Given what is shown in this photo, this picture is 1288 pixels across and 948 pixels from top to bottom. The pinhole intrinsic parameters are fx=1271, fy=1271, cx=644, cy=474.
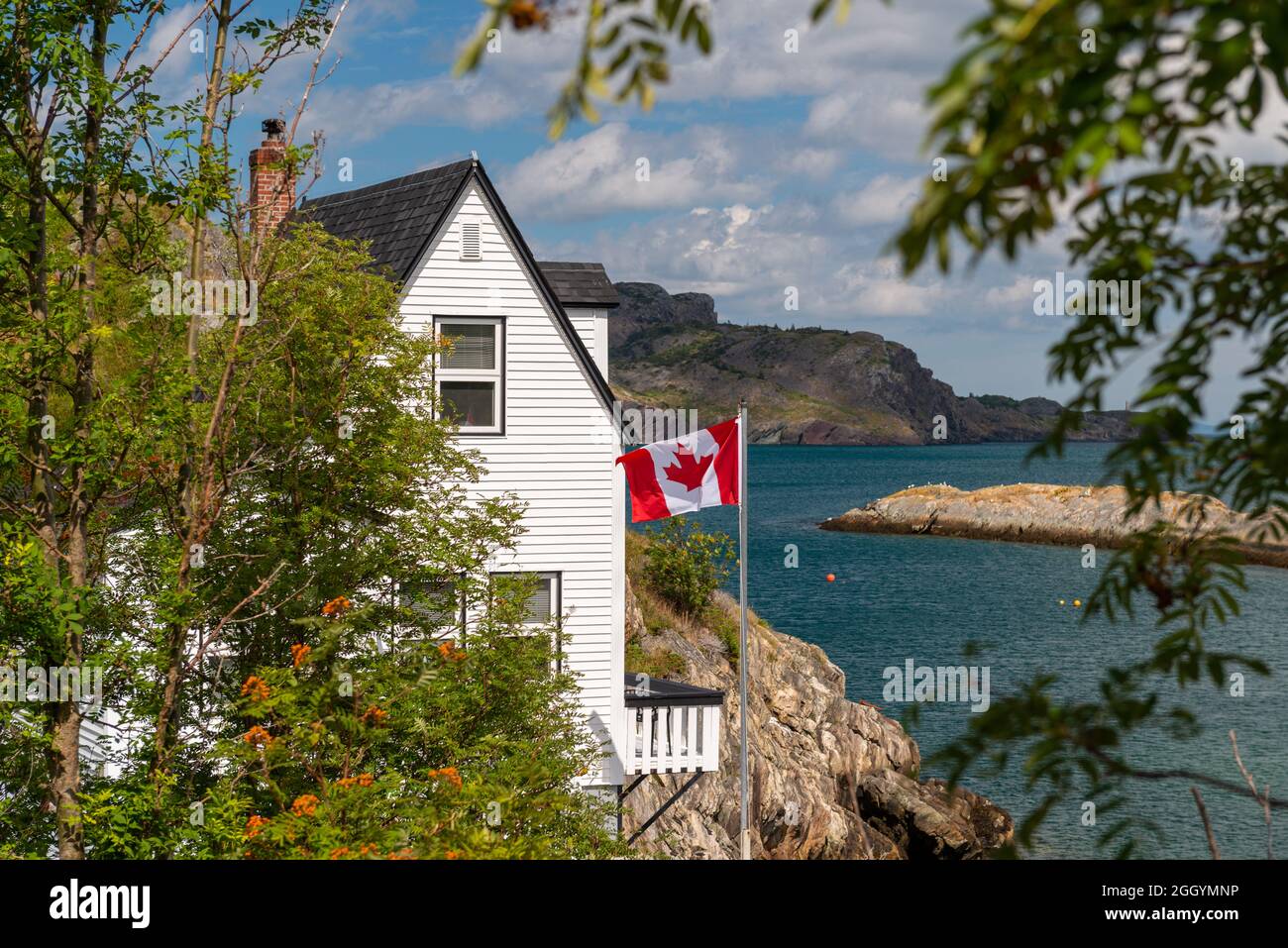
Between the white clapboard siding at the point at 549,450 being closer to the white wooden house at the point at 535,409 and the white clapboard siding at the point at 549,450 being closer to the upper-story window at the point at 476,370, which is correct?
the white wooden house at the point at 535,409

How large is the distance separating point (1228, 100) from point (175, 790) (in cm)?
1131

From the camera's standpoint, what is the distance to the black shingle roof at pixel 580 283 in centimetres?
1922

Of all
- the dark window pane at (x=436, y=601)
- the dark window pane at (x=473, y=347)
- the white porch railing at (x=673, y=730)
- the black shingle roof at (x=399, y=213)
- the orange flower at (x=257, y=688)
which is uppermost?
the black shingle roof at (x=399, y=213)

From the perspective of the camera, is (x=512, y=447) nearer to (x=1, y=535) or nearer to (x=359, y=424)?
(x=359, y=424)

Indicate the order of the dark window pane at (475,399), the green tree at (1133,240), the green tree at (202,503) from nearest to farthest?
the green tree at (1133,240) < the green tree at (202,503) < the dark window pane at (475,399)

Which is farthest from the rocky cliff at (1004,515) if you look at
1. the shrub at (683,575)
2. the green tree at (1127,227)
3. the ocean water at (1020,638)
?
the green tree at (1127,227)

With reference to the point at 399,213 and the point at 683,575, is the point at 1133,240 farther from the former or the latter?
the point at 683,575

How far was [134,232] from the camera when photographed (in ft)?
38.8

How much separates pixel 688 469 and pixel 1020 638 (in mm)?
54334

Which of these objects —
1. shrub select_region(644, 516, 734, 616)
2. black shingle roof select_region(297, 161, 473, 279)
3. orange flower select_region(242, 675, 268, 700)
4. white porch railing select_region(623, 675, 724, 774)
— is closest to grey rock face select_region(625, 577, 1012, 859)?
shrub select_region(644, 516, 734, 616)

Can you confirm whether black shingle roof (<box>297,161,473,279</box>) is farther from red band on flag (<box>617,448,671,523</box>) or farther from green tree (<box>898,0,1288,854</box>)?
green tree (<box>898,0,1288,854</box>)

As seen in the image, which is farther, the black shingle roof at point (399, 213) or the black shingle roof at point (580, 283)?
the black shingle roof at point (580, 283)

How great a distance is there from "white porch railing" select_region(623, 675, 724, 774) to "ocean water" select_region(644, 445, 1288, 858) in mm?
4398
